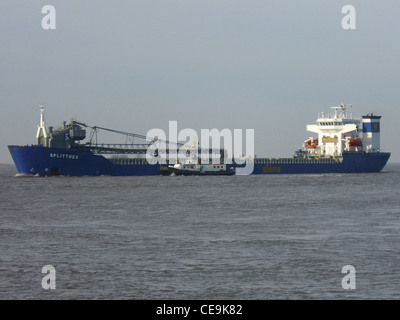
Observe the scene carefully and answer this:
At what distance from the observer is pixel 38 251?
25547 millimetres

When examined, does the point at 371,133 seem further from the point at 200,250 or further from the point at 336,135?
the point at 200,250

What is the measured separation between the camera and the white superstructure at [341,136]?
112m

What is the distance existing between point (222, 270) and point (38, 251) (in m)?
8.06

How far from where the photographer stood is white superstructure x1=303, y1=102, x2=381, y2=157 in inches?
4407

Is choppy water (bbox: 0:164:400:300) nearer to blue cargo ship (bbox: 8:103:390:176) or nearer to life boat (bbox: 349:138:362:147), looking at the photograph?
blue cargo ship (bbox: 8:103:390:176)

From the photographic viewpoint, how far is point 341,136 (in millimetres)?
112188

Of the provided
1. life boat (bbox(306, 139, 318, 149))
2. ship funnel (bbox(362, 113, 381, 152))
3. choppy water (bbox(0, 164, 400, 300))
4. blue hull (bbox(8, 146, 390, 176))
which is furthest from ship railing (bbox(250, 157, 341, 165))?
choppy water (bbox(0, 164, 400, 300))

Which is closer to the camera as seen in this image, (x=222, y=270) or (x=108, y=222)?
(x=222, y=270)

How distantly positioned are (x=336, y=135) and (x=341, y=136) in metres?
0.89

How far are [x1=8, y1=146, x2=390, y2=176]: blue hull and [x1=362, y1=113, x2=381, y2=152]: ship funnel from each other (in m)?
1.79

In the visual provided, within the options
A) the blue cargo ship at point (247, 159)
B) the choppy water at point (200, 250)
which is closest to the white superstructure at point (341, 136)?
the blue cargo ship at point (247, 159)

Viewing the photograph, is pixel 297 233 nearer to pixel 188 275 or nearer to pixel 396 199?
pixel 188 275
